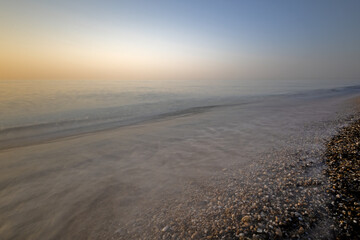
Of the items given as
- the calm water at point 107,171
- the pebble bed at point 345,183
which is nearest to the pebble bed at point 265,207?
the pebble bed at point 345,183

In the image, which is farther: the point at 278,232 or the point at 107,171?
the point at 107,171

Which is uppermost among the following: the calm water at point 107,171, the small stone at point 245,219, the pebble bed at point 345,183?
the pebble bed at point 345,183

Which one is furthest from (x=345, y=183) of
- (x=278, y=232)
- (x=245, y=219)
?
(x=245, y=219)

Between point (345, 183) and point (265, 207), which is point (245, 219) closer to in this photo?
point (265, 207)

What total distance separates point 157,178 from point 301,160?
5.51 metres

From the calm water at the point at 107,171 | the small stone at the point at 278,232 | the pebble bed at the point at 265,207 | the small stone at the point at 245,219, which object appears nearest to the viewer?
the small stone at the point at 278,232

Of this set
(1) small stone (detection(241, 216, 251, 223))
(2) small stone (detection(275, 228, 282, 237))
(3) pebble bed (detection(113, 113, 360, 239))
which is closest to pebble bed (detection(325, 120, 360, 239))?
(3) pebble bed (detection(113, 113, 360, 239))

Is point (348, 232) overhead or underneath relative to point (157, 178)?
overhead

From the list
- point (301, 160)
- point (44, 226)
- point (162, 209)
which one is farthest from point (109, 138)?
point (301, 160)

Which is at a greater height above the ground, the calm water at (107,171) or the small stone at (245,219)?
the small stone at (245,219)

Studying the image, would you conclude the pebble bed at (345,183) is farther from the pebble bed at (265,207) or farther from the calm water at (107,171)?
the calm water at (107,171)

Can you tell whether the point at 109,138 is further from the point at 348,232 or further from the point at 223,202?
the point at 348,232

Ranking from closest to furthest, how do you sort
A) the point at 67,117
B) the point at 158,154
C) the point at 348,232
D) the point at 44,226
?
the point at 348,232, the point at 44,226, the point at 158,154, the point at 67,117

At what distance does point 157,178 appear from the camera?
234 inches
